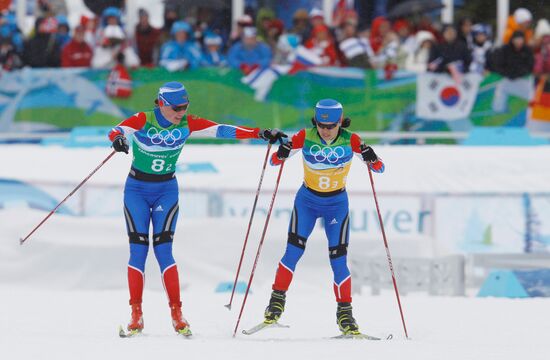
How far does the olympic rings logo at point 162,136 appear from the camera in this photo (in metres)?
9.56

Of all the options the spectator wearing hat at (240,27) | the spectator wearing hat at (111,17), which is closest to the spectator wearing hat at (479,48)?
the spectator wearing hat at (240,27)

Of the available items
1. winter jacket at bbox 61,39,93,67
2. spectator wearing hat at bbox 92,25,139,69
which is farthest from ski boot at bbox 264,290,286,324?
winter jacket at bbox 61,39,93,67

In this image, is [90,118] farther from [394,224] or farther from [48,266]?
[394,224]

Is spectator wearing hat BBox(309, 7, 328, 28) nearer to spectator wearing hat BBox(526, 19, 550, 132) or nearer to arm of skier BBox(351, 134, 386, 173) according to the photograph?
spectator wearing hat BBox(526, 19, 550, 132)

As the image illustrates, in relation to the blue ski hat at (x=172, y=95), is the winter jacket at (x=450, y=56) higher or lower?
lower

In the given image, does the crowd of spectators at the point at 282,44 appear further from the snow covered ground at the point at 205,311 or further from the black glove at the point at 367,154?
the black glove at the point at 367,154

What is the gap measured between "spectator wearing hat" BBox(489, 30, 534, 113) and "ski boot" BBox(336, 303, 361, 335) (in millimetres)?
7823

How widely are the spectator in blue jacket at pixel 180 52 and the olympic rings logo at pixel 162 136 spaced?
752 cm

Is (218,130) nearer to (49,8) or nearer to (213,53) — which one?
(213,53)

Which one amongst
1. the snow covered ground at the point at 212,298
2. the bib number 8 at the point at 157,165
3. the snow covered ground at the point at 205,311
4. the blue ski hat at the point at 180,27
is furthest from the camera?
the blue ski hat at the point at 180,27

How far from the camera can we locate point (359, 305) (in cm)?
1164

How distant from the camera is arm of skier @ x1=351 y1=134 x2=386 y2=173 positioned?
966cm

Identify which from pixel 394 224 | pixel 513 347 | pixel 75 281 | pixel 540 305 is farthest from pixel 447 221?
pixel 513 347

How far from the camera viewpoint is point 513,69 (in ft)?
55.7
